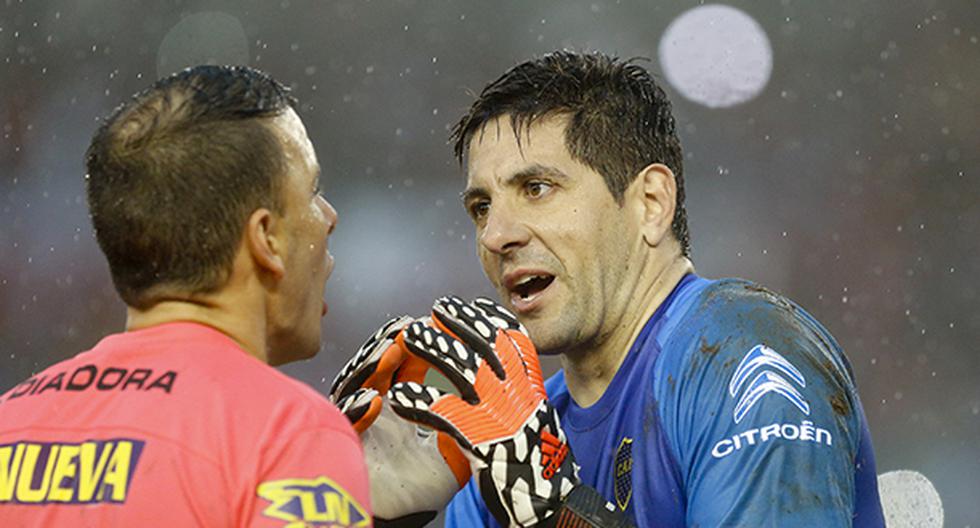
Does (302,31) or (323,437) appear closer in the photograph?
(323,437)

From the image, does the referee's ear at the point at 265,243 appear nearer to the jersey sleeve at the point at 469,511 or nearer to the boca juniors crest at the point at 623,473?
the boca juniors crest at the point at 623,473

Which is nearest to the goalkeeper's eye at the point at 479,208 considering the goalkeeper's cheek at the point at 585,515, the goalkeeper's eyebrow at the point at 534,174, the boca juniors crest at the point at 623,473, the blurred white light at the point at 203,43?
the goalkeeper's eyebrow at the point at 534,174

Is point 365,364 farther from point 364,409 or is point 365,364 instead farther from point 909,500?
point 909,500

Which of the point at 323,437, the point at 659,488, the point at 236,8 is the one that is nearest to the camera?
the point at 323,437

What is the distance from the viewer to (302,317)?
1.81 metres

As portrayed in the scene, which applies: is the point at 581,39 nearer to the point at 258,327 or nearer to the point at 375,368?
the point at 375,368

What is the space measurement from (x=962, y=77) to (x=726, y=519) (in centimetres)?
796

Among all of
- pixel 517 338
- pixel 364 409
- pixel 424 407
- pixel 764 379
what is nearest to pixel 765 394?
pixel 764 379

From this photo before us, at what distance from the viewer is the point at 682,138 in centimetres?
980

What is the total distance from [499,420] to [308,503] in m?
0.97

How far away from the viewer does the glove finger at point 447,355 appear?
241cm

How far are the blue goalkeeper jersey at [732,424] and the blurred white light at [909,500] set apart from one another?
3.03 m

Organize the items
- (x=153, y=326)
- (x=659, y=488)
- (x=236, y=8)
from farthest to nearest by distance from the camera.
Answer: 1. (x=236, y=8)
2. (x=659, y=488)
3. (x=153, y=326)

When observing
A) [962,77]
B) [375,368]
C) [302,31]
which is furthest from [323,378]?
[375,368]
